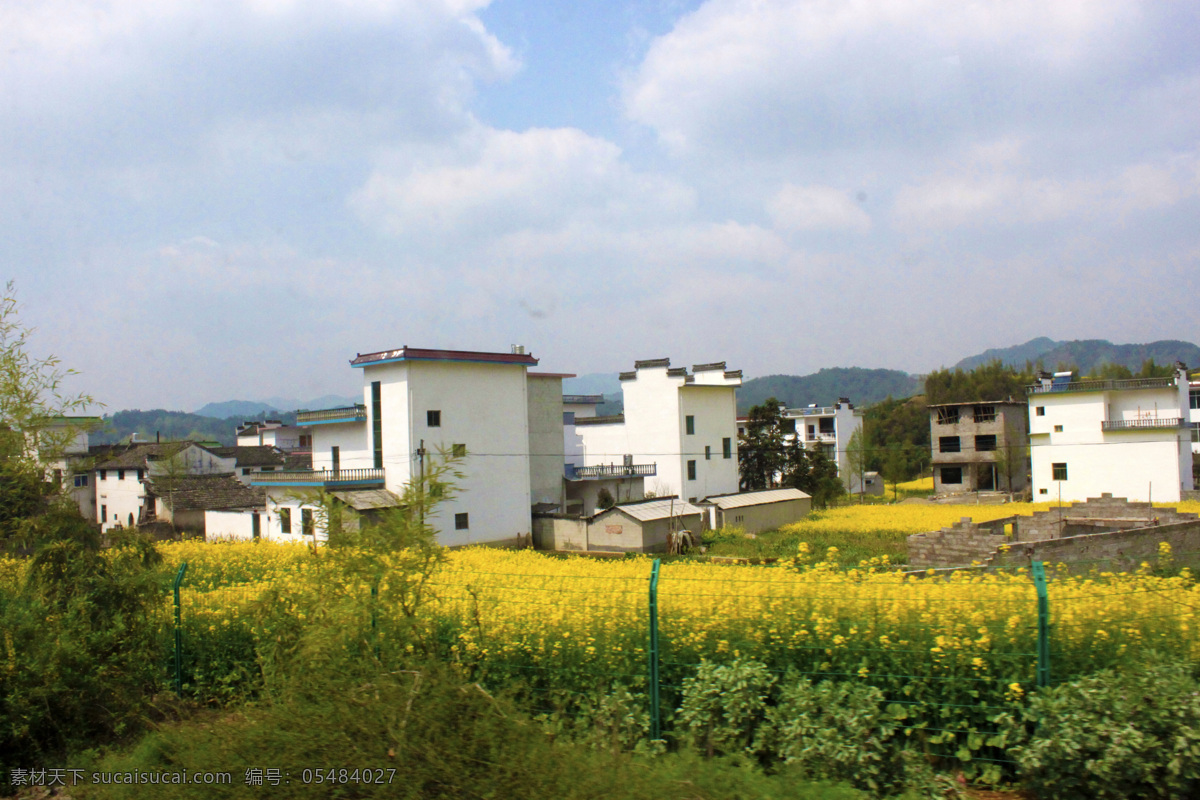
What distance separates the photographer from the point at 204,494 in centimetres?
3834

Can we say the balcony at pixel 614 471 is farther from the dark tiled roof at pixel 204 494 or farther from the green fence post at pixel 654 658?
the green fence post at pixel 654 658

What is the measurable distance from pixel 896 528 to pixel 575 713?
2933cm

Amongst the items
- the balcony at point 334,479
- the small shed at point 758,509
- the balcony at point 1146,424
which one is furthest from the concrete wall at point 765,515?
the balcony at point 1146,424

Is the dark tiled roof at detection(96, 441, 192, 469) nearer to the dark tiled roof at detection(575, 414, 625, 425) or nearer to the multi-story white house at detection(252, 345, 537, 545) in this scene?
the multi-story white house at detection(252, 345, 537, 545)

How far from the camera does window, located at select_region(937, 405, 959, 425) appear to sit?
181 ft

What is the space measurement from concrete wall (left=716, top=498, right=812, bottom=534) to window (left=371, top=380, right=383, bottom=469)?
15.7m

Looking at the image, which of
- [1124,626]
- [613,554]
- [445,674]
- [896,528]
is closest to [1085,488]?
[896,528]

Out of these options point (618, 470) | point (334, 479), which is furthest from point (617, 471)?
point (334, 479)

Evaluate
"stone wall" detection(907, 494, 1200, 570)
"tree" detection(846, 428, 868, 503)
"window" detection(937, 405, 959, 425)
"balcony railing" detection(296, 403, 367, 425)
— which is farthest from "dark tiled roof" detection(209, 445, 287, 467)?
"window" detection(937, 405, 959, 425)

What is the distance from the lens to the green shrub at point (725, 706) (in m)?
5.81

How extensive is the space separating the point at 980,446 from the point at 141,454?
173 feet

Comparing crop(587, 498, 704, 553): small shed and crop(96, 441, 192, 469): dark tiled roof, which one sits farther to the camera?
crop(96, 441, 192, 469): dark tiled roof

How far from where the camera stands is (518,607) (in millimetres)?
7312

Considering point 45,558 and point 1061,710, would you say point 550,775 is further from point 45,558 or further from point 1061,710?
point 45,558
